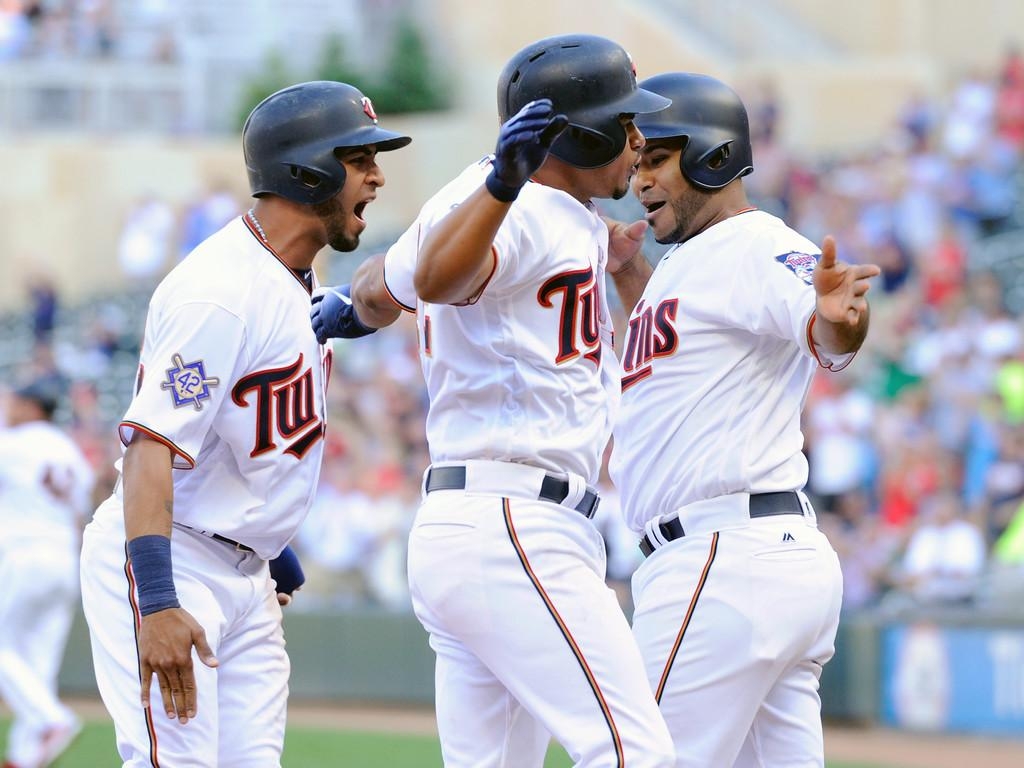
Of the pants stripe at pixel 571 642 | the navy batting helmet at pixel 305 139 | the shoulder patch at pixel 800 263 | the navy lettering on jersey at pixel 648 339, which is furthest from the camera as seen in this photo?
the navy lettering on jersey at pixel 648 339

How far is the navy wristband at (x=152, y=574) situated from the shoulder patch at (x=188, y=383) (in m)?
0.36

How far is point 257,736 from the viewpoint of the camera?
4566 millimetres

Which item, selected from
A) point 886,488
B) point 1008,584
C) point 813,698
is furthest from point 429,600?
point 886,488

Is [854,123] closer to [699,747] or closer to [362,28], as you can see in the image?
[362,28]

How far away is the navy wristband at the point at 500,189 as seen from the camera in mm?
3760

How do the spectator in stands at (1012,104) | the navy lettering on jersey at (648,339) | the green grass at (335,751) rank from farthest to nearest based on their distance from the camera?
the spectator in stands at (1012,104) < the green grass at (335,751) < the navy lettering on jersey at (648,339)

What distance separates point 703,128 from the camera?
4.90 meters

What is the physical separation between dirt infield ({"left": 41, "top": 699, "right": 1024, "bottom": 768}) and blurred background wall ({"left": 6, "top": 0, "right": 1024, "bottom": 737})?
0.13 metres

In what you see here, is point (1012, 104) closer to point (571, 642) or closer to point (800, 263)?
point (800, 263)

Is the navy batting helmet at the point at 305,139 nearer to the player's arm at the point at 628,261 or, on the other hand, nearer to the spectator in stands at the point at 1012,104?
the player's arm at the point at 628,261

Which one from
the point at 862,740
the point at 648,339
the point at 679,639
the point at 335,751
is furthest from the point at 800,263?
the point at 862,740

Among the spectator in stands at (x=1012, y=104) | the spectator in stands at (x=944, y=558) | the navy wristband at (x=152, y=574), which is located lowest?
the spectator in stands at (x=944, y=558)

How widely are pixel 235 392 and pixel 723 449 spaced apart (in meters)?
1.32

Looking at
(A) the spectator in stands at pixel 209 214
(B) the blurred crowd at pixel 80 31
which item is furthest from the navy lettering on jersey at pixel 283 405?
(B) the blurred crowd at pixel 80 31
